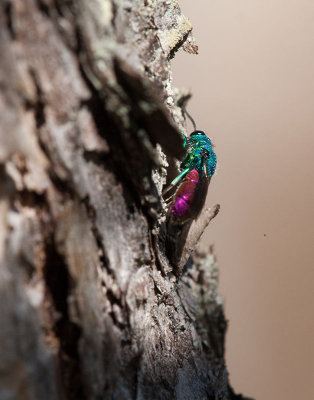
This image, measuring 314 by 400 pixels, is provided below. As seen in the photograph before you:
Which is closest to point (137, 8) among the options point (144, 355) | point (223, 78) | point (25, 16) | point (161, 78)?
point (161, 78)

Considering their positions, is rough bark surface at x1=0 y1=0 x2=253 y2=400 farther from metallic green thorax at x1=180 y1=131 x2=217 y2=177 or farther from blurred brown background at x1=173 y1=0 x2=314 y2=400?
blurred brown background at x1=173 y1=0 x2=314 y2=400

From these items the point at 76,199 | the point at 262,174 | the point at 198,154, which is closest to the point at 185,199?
the point at 198,154

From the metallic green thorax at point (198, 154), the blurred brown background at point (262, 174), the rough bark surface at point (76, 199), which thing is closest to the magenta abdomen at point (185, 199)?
the metallic green thorax at point (198, 154)

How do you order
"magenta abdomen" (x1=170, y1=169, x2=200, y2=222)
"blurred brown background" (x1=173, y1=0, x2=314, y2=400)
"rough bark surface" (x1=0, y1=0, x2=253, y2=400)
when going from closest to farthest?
"rough bark surface" (x1=0, y1=0, x2=253, y2=400) < "magenta abdomen" (x1=170, y1=169, x2=200, y2=222) < "blurred brown background" (x1=173, y1=0, x2=314, y2=400)

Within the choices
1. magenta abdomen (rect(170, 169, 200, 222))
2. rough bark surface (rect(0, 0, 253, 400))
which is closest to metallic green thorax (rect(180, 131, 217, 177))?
magenta abdomen (rect(170, 169, 200, 222))

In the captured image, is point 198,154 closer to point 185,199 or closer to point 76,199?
point 185,199
